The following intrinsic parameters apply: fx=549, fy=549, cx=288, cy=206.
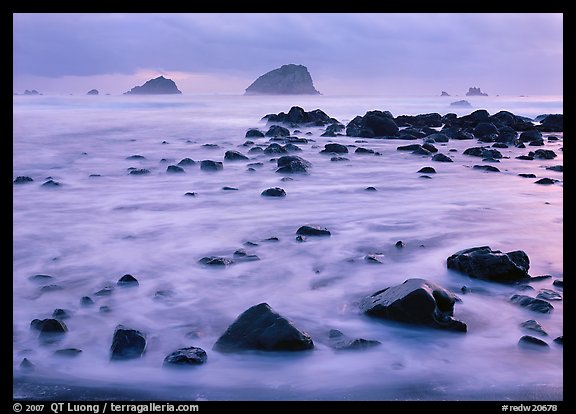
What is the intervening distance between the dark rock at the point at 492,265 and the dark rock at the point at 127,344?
Answer: 2468 mm

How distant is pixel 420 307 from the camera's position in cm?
332

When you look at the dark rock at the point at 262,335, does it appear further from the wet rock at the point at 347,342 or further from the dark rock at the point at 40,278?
the dark rock at the point at 40,278

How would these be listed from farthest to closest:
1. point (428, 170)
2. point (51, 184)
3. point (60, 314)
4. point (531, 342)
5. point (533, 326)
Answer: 1. point (428, 170)
2. point (51, 184)
3. point (60, 314)
4. point (533, 326)
5. point (531, 342)

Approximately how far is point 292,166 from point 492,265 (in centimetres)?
594

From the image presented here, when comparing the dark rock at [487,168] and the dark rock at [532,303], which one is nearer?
the dark rock at [532,303]

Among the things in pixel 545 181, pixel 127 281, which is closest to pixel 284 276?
pixel 127 281

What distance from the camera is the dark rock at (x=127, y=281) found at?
403cm

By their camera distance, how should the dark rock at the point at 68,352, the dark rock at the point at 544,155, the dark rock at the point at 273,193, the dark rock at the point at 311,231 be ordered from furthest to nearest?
the dark rock at the point at 544,155 < the dark rock at the point at 273,193 < the dark rock at the point at 311,231 < the dark rock at the point at 68,352

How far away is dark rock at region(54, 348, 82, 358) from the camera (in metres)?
2.95

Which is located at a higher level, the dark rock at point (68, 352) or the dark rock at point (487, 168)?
the dark rock at point (487, 168)

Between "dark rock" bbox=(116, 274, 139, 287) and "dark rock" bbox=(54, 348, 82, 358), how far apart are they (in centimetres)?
105

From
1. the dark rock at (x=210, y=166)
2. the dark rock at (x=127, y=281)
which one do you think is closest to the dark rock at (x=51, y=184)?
the dark rock at (x=210, y=166)

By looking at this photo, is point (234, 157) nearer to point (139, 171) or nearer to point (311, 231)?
point (139, 171)
